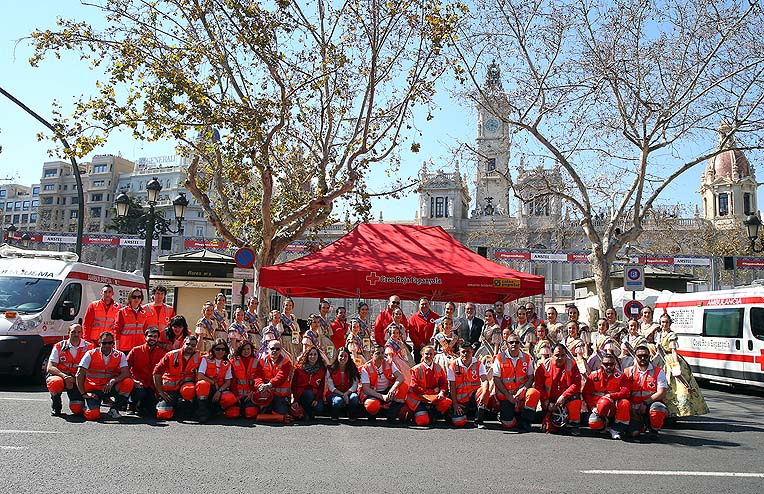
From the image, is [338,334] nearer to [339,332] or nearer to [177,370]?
[339,332]

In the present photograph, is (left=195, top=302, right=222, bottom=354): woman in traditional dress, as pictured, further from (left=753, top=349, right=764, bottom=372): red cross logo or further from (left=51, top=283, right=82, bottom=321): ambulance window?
(left=753, top=349, right=764, bottom=372): red cross logo

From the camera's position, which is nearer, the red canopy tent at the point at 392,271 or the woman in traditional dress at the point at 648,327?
the woman in traditional dress at the point at 648,327

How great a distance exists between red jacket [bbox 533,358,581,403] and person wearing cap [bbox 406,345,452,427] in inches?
53.5

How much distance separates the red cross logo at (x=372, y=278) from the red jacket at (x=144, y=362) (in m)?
3.91

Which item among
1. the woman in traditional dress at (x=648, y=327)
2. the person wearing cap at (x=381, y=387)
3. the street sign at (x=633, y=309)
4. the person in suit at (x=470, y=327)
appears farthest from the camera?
the street sign at (x=633, y=309)

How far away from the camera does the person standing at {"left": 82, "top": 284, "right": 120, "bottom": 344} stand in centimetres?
1080

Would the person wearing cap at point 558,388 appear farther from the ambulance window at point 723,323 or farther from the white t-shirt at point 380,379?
the ambulance window at point 723,323

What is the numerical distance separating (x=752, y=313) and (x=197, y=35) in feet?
47.3

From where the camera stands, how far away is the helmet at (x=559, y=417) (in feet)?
28.8

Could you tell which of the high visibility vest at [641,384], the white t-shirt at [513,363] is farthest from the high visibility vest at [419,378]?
the high visibility vest at [641,384]

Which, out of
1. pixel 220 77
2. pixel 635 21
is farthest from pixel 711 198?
pixel 220 77

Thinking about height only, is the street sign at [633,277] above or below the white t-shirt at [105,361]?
above

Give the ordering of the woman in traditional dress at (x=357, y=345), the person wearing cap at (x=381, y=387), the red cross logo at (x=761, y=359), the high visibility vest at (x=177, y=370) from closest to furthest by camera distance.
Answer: the high visibility vest at (x=177, y=370), the person wearing cap at (x=381, y=387), the woman in traditional dress at (x=357, y=345), the red cross logo at (x=761, y=359)

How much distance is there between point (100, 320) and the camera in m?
10.9
